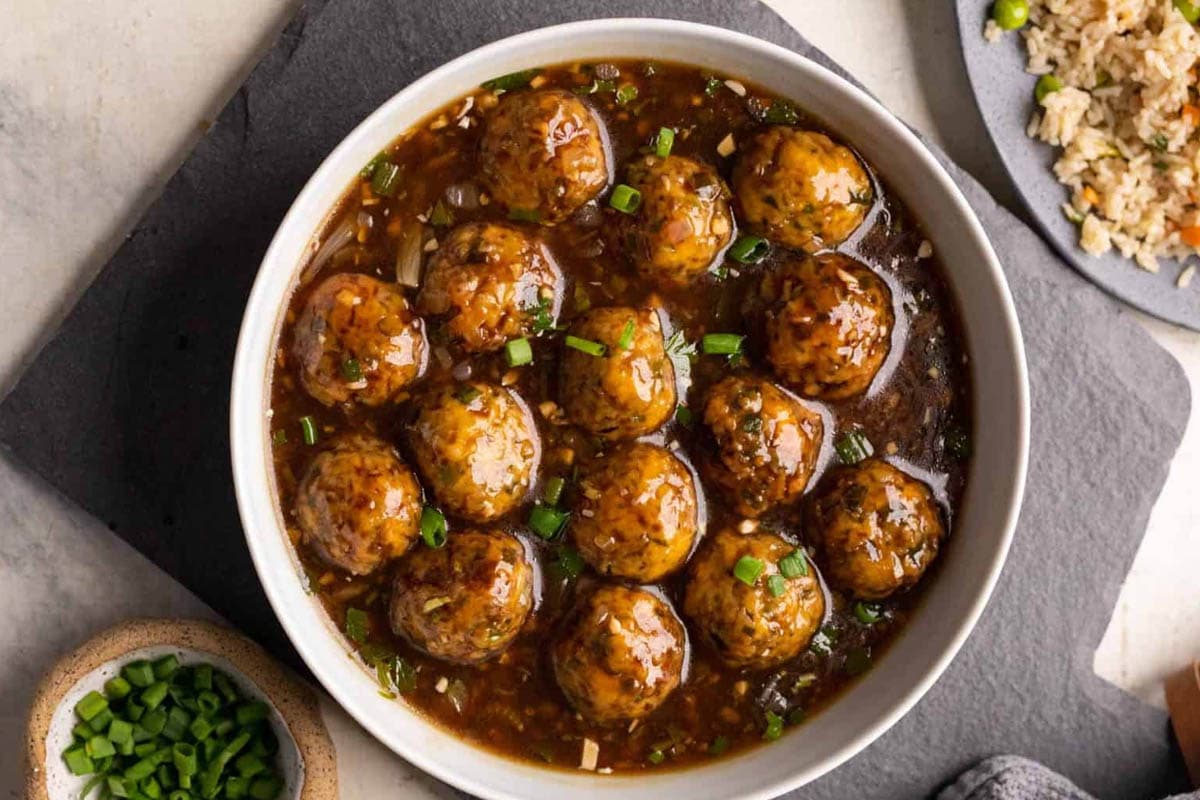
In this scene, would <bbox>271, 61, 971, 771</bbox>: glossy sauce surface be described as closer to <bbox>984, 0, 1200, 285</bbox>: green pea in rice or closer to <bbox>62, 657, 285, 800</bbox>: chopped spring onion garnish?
<bbox>62, 657, 285, 800</bbox>: chopped spring onion garnish

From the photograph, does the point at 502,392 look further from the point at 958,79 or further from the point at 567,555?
the point at 958,79

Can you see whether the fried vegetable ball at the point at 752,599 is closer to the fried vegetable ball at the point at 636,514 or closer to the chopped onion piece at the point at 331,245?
the fried vegetable ball at the point at 636,514

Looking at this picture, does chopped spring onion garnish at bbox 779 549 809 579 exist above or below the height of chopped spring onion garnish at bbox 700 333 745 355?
below

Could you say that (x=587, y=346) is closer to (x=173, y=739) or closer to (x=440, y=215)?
(x=440, y=215)

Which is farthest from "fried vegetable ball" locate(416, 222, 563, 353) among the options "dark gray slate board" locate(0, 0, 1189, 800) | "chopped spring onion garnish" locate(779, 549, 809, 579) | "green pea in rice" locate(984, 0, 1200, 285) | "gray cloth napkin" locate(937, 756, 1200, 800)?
"gray cloth napkin" locate(937, 756, 1200, 800)

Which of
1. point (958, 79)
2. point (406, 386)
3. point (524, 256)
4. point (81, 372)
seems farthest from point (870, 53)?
point (81, 372)

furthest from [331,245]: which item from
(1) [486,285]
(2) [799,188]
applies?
(2) [799,188]
